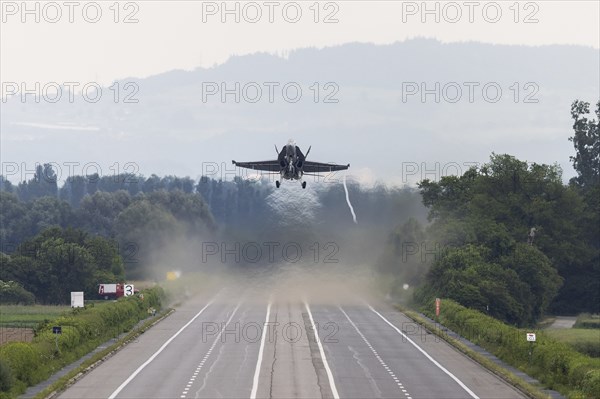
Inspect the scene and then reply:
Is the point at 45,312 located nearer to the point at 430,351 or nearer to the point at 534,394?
the point at 430,351

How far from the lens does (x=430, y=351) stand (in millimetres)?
76812

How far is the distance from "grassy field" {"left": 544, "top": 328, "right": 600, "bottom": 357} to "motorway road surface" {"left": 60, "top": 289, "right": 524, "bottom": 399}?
14229 millimetres

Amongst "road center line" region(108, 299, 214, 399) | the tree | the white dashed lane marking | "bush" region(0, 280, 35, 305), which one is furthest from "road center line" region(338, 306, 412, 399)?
the tree

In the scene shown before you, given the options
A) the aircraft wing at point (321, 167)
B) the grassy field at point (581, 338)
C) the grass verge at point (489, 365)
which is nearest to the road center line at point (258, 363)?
the aircraft wing at point (321, 167)

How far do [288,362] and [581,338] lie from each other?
132 feet

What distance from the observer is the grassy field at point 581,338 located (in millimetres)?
93062

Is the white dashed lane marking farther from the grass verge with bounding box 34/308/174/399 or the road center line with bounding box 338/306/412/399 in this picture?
the road center line with bounding box 338/306/412/399

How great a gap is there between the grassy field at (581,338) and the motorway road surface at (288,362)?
1423 cm

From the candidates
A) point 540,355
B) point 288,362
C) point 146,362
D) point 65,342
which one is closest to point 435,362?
point 540,355

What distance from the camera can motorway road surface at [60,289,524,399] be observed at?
56125 mm

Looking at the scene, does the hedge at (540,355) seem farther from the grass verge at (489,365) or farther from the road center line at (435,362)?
the road center line at (435,362)

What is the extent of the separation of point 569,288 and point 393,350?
69.3 meters

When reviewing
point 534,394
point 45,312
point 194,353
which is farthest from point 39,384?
point 45,312

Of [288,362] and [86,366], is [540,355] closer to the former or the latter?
[288,362]
